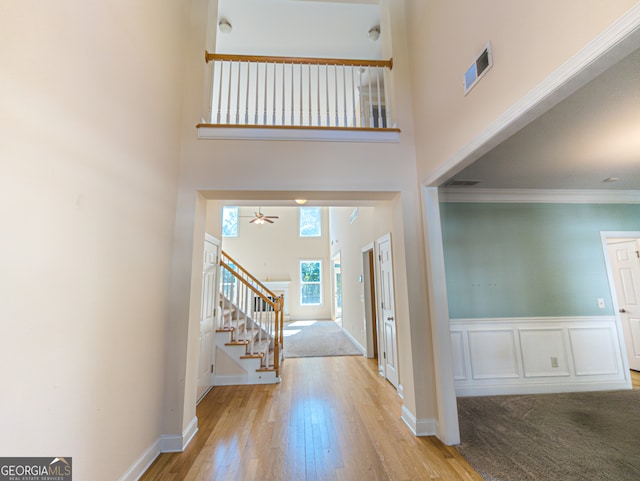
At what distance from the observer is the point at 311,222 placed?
1102cm

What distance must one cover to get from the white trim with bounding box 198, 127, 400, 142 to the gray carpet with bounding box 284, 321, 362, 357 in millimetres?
4302

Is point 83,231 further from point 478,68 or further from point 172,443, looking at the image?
point 478,68

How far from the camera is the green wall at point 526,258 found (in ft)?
12.0

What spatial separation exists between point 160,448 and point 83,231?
6.68 ft

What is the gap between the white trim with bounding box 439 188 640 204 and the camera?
3760 mm

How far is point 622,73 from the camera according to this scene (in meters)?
1.63

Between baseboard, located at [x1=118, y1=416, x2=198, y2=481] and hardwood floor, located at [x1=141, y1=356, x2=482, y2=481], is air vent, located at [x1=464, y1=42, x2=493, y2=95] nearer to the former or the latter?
hardwood floor, located at [x1=141, y1=356, x2=482, y2=481]

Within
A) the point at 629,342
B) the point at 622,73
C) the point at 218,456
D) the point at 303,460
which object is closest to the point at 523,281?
the point at 629,342

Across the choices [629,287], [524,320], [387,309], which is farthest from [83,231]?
[629,287]

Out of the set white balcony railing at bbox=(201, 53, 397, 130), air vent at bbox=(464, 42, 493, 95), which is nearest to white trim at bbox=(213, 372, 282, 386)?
white balcony railing at bbox=(201, 53, 397, 130)

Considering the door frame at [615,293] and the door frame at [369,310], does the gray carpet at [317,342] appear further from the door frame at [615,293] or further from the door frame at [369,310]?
the door frame at [615,293]

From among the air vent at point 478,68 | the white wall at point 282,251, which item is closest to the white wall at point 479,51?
the air vent at point 478,68

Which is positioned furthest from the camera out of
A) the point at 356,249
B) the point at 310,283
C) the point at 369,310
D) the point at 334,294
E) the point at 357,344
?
the point at 310,283

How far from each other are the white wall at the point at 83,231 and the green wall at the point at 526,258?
3616 mm
